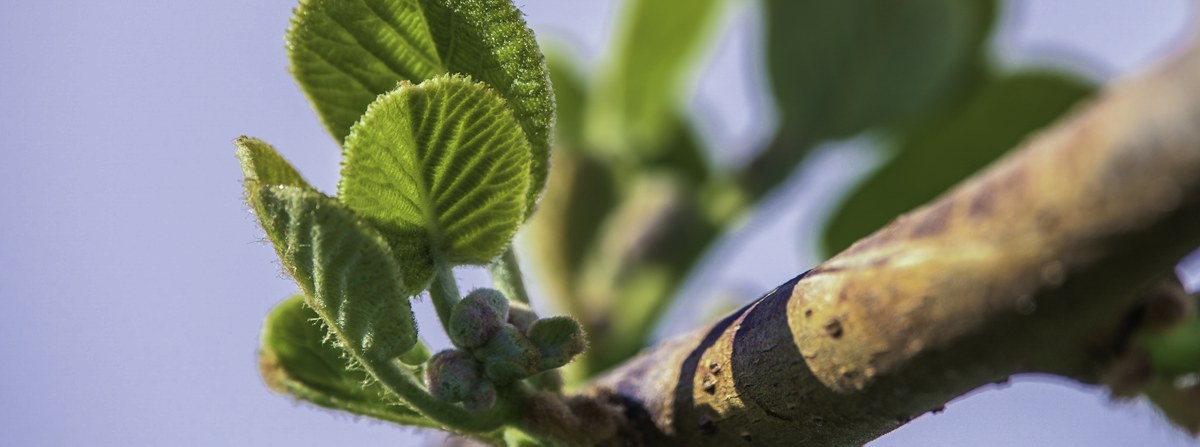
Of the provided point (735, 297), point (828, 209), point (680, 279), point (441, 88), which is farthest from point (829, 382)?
point (735, 297)

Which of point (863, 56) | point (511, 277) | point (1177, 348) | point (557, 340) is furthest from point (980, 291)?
point (863, 56)

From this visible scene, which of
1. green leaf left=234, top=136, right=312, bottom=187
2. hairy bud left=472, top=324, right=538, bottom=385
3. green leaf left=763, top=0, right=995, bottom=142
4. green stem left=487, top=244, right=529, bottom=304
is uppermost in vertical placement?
green leaf left=763, top=0, right=995, bottom=142

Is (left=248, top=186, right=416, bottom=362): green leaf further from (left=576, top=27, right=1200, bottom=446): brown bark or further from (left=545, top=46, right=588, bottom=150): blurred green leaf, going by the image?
(left=545, top=46, right=588, bottom=150): blurred green leaf

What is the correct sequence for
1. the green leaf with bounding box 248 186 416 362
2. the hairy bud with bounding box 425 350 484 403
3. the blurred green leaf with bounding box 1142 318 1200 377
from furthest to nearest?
the hairy bud with bounding box 425 350 484 403
the green leaf with bounding box 248 186 416 362
the blurred green leaf with bounding box 1142 318 1200 377

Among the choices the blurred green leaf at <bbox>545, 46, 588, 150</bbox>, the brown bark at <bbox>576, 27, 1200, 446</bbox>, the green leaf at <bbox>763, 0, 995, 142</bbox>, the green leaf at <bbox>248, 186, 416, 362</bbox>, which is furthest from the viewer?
the blurred green leaf at <bbox>545, 46, 588, 150</bbox>

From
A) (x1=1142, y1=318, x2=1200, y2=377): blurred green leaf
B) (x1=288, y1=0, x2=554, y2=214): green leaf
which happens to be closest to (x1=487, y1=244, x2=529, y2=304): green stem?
(x1=288, y1=0, x2=554, y2=214): green leaf

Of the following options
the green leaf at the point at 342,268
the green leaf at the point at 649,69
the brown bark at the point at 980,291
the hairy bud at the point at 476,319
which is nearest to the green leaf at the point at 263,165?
the green leaf at the point at 342,268
